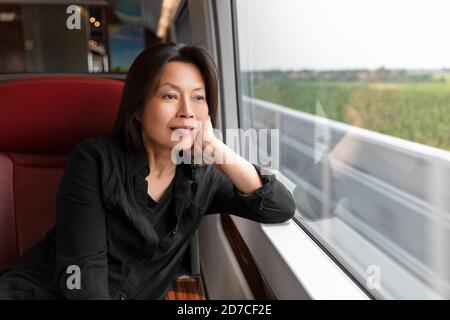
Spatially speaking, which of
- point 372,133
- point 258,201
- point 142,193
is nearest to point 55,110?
point 142,193

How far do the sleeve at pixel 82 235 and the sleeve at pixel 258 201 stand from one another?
34 cm

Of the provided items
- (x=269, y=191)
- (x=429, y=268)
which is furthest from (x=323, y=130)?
(x=429, y=268)

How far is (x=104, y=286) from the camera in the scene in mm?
912

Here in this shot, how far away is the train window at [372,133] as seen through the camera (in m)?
0.72

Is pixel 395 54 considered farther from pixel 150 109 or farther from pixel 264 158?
pixel 264 158

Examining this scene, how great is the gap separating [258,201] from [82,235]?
0.42m

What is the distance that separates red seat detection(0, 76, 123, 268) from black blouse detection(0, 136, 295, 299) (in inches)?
6.6

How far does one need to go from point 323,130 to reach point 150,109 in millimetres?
520

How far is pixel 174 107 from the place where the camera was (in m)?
0.96

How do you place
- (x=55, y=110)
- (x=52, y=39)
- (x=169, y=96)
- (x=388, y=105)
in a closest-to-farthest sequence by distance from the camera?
(x=388, y=105)
(x=169, y=96)
(x=55, y=110)
(x=52, y=39)

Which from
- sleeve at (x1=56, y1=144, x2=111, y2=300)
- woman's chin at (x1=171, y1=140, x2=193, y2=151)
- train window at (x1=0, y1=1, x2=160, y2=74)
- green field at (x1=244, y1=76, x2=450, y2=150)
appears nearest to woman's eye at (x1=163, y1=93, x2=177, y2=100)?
woman's chin at (x1=171, y1=140, x2=193, y2=151)

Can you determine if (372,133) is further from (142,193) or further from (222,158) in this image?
(142,193)

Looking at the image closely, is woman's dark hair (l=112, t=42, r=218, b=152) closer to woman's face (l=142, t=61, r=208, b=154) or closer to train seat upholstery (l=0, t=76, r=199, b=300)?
woman's face (l=142, t=61, r=208, b=154)

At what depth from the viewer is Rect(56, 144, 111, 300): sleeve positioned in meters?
0.89
